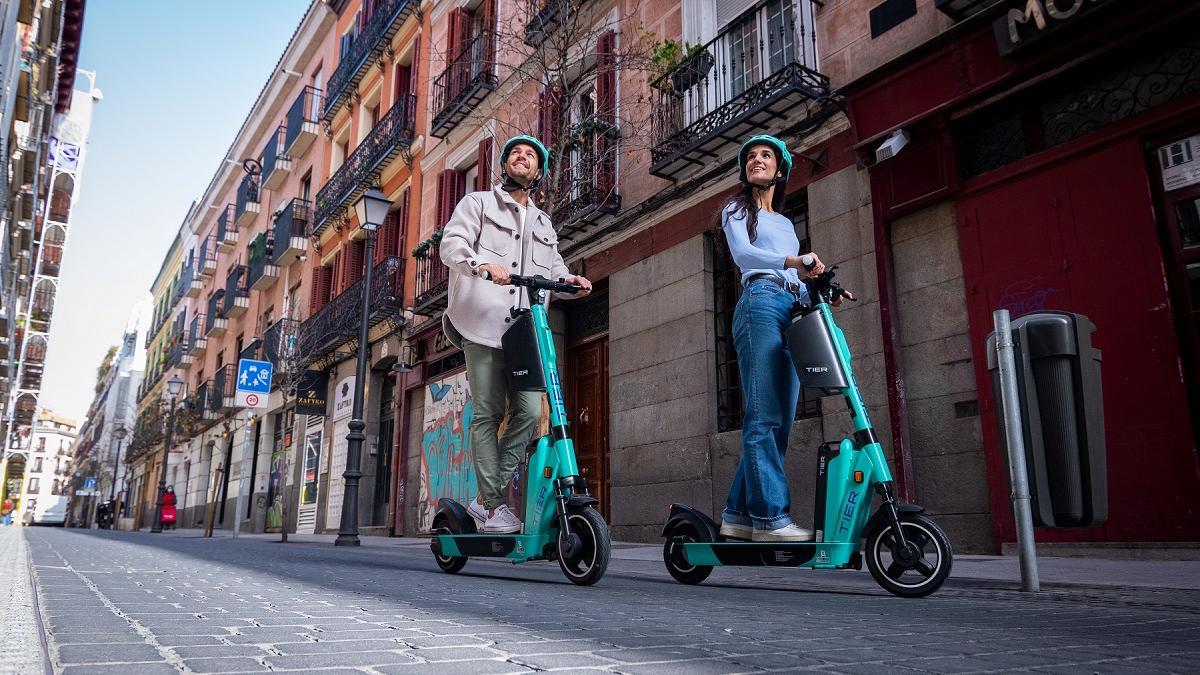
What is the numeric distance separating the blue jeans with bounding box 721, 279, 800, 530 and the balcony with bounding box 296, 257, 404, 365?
44.6 feet

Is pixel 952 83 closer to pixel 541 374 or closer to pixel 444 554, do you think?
pixel 541 374

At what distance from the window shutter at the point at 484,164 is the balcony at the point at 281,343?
684 centimetres

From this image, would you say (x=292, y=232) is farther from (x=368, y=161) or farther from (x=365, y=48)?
(x=365, y=48)

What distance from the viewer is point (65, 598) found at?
8.66ft

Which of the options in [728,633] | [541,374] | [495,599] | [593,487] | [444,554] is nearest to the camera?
[728,633]

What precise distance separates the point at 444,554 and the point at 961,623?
3103 mm

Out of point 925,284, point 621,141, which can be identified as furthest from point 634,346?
point 925,284

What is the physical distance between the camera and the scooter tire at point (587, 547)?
12.5 ft

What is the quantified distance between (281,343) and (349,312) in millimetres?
3487

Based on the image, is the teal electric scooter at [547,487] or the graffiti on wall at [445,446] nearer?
the teal electric scooter at [547,487]

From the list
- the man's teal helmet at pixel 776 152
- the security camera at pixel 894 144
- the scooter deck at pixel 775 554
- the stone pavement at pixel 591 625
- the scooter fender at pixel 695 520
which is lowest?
the stone pavement at pixel 591 625

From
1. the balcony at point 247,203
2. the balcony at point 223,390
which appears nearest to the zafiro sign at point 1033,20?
the balcony at point 223,390

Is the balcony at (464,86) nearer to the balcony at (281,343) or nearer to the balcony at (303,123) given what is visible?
the balcony at (281,343)

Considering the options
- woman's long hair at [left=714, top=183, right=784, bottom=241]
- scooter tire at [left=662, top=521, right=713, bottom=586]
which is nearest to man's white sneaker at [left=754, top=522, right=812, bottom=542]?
scooter tire at [left=662, top=521, right=713, bottom=586]
